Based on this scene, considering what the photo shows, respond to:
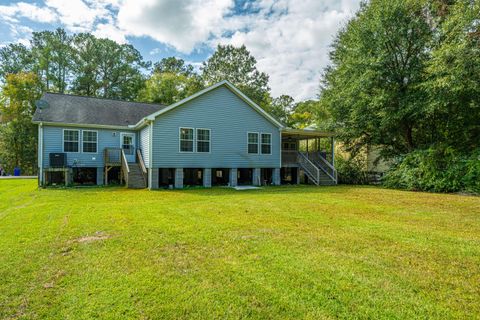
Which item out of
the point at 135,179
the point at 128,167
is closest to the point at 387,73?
the point at 135,179

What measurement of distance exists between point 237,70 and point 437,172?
26436mm

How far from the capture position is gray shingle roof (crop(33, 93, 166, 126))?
14.9 metres

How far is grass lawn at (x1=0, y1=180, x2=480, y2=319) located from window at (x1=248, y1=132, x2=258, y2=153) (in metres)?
9.31

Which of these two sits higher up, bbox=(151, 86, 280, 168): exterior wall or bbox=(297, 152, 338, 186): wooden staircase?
bbox=(151, 86, 280, 168): exterior wall

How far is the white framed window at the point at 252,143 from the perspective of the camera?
628 inches

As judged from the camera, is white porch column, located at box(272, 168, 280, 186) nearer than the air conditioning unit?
No

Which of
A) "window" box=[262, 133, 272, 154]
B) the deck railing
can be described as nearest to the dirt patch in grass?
the deck railing

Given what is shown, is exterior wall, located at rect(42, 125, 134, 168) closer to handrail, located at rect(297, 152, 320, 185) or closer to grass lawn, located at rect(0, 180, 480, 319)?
grass lawn, located at rect(0, 180, 480, 319)

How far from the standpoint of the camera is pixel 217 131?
15000 mm

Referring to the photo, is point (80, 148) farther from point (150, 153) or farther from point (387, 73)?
point (387, 73)

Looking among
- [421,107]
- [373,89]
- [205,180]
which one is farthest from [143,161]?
[421,107]

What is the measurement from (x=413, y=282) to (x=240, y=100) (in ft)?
44.1

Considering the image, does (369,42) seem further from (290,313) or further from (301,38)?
(290,313)

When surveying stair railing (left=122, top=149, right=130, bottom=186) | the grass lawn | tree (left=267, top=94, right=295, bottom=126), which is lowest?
the grass lawn
